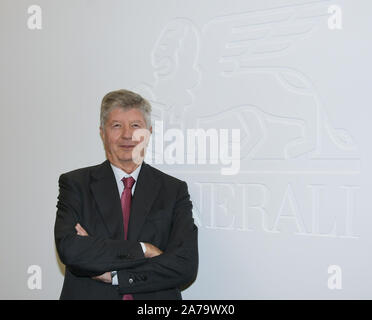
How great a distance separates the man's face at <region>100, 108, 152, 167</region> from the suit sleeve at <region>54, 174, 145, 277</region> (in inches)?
17.4

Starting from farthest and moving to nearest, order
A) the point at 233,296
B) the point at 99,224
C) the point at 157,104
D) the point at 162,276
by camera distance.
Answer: the point at 157,104 < the point at 233,296 < the point at 99,224 < the point at 162,276

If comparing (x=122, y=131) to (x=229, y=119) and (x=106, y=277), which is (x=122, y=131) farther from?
(x=106, y=277)

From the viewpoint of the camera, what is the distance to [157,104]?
319 cm

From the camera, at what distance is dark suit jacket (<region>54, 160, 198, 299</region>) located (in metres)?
2.52

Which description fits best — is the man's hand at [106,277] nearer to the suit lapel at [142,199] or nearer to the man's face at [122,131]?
the suit lapel at [142,199]

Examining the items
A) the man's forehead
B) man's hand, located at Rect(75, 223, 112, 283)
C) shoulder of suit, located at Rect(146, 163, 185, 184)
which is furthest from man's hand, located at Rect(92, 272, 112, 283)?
the man's forehead

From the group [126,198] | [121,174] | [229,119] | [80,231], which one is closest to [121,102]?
[121,174]

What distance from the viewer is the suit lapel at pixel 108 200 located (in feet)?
8.88

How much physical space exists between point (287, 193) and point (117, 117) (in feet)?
3.41

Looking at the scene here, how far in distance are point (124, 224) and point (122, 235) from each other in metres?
0.07

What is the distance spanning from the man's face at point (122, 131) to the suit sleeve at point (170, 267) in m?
0.47

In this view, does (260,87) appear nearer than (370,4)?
No

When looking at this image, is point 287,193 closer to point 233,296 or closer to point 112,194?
point 233,296
